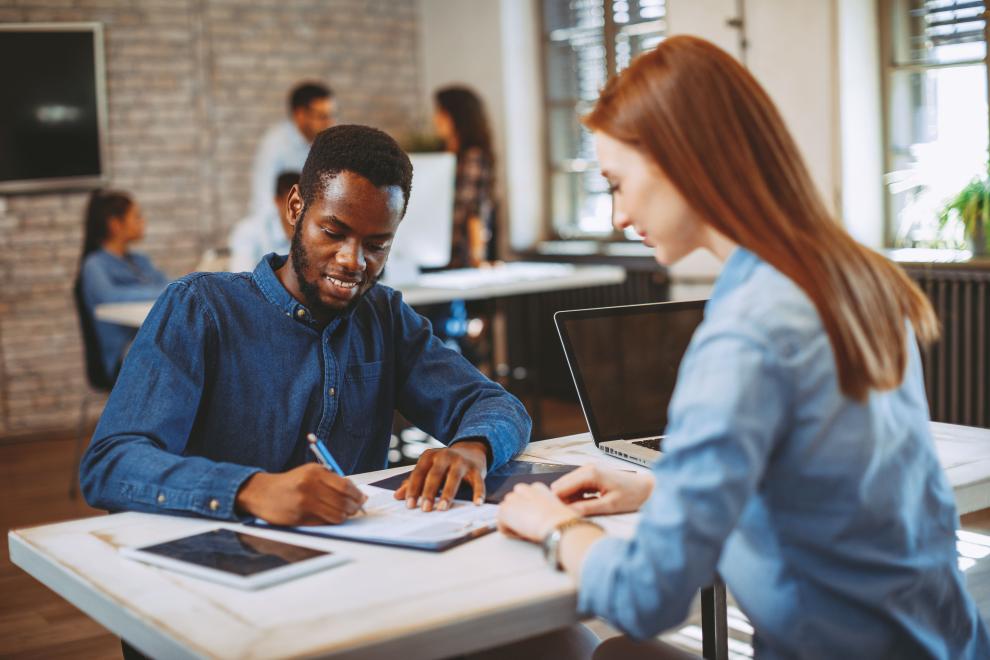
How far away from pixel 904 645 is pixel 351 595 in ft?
1.82

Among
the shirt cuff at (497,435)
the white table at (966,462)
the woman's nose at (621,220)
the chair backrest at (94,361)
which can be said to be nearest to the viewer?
the woman's nose at (621,220)

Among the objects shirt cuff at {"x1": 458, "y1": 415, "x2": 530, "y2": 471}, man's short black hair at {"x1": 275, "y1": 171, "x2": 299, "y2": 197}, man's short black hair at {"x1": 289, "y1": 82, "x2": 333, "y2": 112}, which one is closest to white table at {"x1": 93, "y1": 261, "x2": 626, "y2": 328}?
man's short black hair at {"x1": 275, "y1": 171, "x2": 299, "y2": 197}

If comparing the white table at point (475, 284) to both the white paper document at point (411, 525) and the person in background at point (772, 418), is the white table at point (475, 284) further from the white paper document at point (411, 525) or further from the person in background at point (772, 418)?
the person in background at point (772, 418)

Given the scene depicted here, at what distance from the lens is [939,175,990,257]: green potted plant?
3947 mm

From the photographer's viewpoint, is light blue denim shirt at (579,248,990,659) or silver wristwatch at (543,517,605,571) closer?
light blue denim shirt at (579,248,990,659)

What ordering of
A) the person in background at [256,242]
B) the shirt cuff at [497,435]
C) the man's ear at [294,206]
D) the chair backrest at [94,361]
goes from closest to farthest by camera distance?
the shirt cuff at [497,435]
the man's ear at [294,206]
the person in background at [256,242]
the chair backrest at [94,361]

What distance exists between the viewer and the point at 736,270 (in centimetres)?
113

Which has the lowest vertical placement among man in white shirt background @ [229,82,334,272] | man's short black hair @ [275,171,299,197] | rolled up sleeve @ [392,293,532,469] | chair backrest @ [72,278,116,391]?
chair backrest @ [72,278,116,391]

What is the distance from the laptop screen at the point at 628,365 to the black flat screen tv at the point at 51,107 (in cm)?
454

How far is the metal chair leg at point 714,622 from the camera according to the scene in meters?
1.72

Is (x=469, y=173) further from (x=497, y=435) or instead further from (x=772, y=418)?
(x=772, y=418)

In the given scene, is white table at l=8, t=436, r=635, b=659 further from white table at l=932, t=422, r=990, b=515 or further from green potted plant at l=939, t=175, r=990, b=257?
green potted plant at l=939, t=175, r=990, b=257

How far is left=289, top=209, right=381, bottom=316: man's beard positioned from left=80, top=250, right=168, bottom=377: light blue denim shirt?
114 inches

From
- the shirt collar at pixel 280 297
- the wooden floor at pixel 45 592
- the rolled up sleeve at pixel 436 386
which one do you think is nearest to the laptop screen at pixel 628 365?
the rolled up sleeve at pixel 436 386
